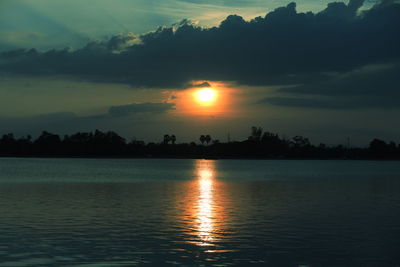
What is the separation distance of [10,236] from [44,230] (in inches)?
112

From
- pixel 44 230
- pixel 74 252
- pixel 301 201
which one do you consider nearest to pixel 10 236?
pixel 44 230

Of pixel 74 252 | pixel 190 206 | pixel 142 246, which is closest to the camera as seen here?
pixel 74 252

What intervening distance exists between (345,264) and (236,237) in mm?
8204

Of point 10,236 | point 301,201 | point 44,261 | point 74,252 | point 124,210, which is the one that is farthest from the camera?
point 301,201

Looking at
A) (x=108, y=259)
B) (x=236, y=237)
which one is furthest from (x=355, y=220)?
(x=108, y=259)

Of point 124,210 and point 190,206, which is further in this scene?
point 190,206

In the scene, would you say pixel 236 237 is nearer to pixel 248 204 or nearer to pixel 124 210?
pixel 124 210

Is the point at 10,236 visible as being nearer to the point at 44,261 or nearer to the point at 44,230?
the point at 44,230

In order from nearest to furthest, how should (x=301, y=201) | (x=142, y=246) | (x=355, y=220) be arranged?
(x=142, y=246) → (x=355, y=220) → (x=301, y=201)

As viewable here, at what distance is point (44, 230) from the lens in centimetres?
3316

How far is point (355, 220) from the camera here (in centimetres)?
4066

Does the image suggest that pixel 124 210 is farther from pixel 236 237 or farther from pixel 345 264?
pixel 345 264

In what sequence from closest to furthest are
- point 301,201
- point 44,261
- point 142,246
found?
point 44,261
point 142,246
point 301,201

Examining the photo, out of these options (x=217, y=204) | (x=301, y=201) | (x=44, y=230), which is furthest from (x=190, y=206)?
(x=44, y=230)
